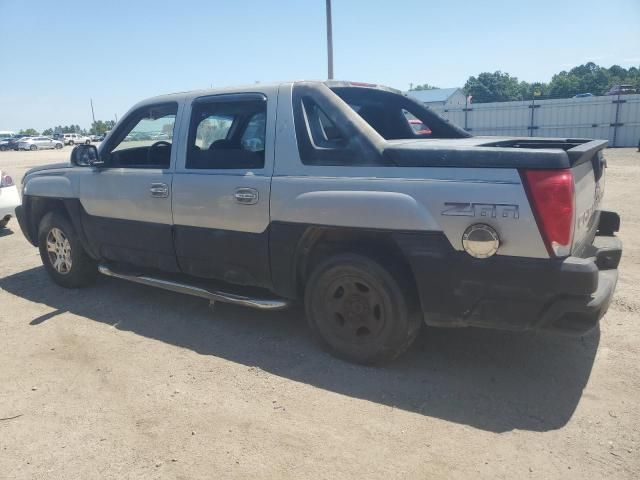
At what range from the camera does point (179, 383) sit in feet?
11.5

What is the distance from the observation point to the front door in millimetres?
4484

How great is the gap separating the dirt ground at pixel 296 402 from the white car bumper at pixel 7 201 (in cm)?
448

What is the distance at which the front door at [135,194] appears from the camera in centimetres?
448

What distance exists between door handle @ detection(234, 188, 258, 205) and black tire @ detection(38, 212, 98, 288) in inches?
92.5

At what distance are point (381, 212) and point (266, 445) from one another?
151 cm

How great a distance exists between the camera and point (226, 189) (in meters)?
3.97

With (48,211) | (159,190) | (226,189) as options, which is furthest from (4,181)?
(226,189)

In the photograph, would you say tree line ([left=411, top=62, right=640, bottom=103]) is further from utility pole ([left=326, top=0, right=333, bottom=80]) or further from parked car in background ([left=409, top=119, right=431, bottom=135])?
parked car in background ([left=409, top=119, right=431, bottom=135])

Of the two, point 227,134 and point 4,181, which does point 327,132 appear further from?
point 4,181

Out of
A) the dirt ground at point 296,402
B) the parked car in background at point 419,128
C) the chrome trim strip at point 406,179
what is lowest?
the dirt ground at point 296,402

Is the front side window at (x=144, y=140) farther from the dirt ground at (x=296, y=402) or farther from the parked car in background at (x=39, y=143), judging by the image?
the parked car in background at (x=39, y=143)

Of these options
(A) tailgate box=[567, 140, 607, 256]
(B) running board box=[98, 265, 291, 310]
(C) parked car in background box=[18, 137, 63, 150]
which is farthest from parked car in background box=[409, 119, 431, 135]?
(C) parked car in background box=[18, 137, 63, 150]

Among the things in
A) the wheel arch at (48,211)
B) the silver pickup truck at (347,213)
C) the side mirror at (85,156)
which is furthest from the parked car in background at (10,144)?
the silver pickup truck at (347,213)

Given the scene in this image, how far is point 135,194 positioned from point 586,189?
3.57 m
